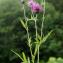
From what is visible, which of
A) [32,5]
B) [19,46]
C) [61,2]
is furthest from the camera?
[61,2]

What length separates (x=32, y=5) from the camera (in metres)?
1.65

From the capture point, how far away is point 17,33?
403cm

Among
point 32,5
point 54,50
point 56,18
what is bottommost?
point 54,50

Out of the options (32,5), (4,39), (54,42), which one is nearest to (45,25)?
(54,42)

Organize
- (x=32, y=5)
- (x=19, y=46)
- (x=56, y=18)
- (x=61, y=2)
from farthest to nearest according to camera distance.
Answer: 1. (x=61, y=2)
2. (x=56, y=18)
3. (x=19, y=46)
4. (x=32, y=5)

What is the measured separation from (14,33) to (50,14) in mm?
594

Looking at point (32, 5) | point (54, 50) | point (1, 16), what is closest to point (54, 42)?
point (54, 50)

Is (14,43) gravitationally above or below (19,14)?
below

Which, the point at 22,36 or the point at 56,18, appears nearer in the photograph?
the point at 22,36

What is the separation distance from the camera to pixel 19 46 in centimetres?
395

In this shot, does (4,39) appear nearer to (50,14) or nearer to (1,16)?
(1,16)

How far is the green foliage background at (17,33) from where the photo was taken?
3938 mm

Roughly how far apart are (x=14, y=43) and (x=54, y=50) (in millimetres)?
518

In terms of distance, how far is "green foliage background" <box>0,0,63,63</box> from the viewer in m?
3.94
